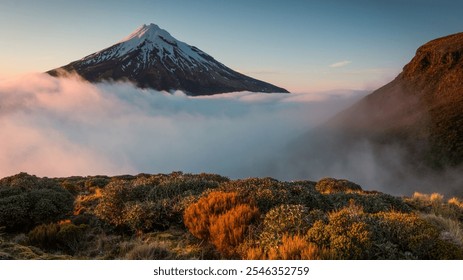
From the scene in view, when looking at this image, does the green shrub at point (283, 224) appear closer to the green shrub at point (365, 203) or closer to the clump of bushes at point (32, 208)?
the green shrub at point (365, 203)

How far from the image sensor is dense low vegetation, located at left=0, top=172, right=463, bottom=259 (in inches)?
184

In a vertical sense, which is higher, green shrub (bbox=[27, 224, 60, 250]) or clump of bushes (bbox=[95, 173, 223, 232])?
clump of bushes (bbox=[95, 173, 223, 232])

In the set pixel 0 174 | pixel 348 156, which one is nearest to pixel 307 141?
pixel 348 156

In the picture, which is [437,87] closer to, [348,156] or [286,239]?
[348,156]

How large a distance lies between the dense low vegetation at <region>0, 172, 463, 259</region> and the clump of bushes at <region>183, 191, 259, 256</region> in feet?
0.06

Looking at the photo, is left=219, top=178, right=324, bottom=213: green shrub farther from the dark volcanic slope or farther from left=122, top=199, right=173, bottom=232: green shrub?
the dark volcanic slope

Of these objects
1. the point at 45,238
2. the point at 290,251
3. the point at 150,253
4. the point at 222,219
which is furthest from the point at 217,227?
the point at 45,238

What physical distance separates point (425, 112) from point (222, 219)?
5858 cm

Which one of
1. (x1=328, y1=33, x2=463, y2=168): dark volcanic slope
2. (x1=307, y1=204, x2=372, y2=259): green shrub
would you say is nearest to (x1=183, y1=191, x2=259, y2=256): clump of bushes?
(x1=307, y1=204, x2=372, y2=259): green shrub

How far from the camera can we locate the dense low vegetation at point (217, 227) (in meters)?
4.68

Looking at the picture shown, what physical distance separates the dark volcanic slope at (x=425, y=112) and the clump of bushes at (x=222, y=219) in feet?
168

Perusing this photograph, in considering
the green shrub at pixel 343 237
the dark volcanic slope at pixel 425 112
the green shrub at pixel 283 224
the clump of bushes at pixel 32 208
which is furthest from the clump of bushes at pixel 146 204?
the dark volcanic slope at pixel 425 112

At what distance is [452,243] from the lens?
510 cm
